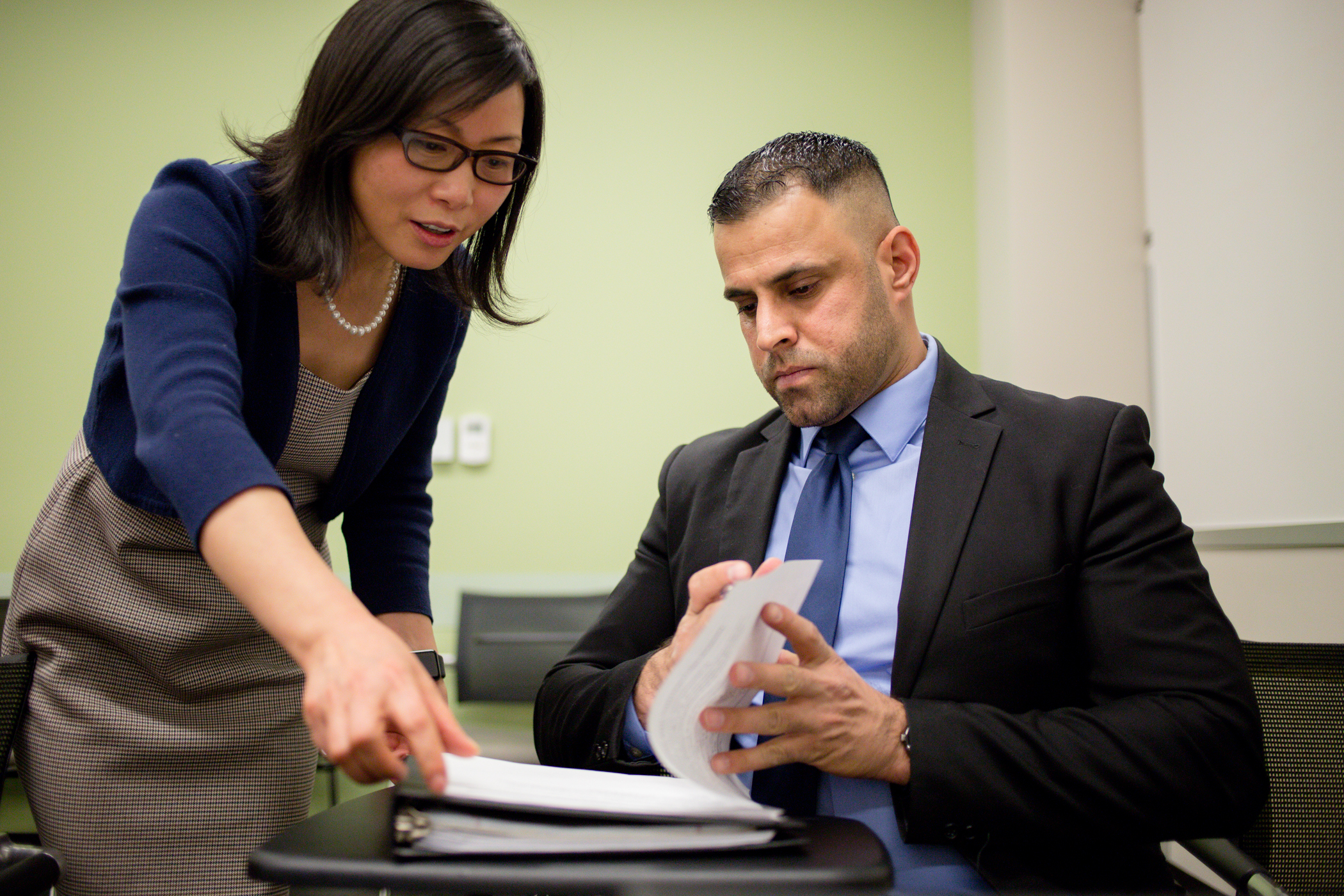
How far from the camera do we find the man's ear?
4.41 feet

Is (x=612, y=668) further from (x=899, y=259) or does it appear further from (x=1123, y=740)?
(x=899, y=259)

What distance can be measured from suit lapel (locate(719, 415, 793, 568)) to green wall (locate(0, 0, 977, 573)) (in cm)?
180

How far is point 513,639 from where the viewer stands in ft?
8.73

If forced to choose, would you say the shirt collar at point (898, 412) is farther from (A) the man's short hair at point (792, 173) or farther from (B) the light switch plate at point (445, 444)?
(B) the light switch plate at point (445, 444)

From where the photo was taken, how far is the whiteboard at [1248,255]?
68.9 inches

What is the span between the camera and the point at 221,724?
1062mm

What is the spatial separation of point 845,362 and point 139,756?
0.96 m

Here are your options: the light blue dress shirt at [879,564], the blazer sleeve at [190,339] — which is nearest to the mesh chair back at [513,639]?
the light blue dress shirt at [879,564]

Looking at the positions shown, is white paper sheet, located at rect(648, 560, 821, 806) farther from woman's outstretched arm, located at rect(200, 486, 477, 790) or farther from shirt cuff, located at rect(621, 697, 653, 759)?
shirt cuff, located at rect(621, 697, 653, 759)

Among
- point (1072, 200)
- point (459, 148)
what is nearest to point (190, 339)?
point (459, 148)

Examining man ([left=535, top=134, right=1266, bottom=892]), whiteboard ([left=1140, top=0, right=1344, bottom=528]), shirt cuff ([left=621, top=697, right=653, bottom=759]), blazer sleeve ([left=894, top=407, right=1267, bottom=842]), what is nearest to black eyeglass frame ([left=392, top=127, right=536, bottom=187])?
man ([left=535, top=134, right=1266, bottom=892])

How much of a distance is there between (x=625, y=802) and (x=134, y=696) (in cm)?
71

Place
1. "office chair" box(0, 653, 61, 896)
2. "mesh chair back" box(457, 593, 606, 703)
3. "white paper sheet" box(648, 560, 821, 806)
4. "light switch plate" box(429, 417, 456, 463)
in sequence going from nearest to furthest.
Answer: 1. "white paper sheet" box(648, 560, 821, 806)
2. "office chair" box(0, 653, 61, 896)
3. "mesh chair back" box(457, 593, 606, 703)
4. "light switch plate" box(429, 417, 456, 463)

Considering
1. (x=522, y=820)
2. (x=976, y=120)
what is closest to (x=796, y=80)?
(x=976, y=120)
